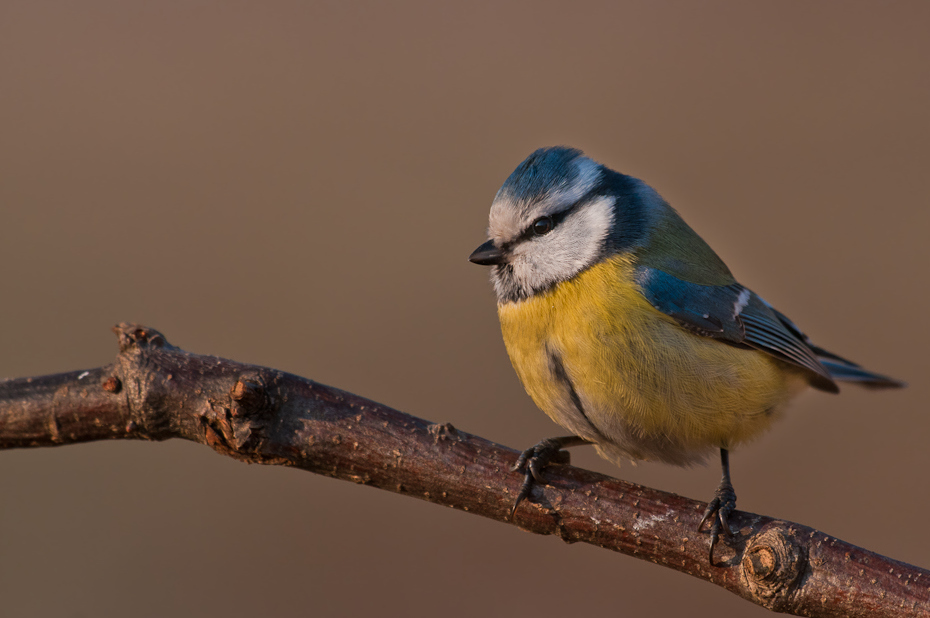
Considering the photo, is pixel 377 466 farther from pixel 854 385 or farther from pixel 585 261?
pixel 854 385

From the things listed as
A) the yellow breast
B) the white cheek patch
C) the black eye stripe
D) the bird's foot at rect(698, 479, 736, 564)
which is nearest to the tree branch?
the bird's foot at rect(698, 479, 736, 564)

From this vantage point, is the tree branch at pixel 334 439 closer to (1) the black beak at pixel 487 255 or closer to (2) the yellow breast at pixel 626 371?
(2) the yellow breast at pixel 626 371

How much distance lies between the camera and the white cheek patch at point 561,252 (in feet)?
6.40

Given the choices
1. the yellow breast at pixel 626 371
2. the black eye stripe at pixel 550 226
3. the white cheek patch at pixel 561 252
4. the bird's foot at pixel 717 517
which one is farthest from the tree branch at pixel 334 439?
the black eye stripe at pixel 550 226

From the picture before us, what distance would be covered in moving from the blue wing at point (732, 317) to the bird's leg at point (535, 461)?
456 mm

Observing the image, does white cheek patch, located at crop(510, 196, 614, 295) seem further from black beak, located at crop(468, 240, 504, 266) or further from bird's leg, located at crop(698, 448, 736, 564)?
bird's leg, located at crop(698, 448, 736, 564)

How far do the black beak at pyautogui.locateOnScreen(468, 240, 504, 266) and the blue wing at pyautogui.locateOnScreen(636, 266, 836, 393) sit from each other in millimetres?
378

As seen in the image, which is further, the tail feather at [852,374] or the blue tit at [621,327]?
the tail feather at [852,374]

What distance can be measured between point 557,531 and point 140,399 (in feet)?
3.31

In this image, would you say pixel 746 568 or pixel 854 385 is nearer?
pixel 746 568

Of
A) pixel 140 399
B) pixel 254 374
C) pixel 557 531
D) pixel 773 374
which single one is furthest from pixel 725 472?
pixel 140 399

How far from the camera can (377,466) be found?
1670 mm

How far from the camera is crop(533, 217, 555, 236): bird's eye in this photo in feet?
6.55

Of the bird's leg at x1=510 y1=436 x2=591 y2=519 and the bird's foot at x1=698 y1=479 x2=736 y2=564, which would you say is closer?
the bird's foot at x1=698 y1=479 x2=736 y2=564
